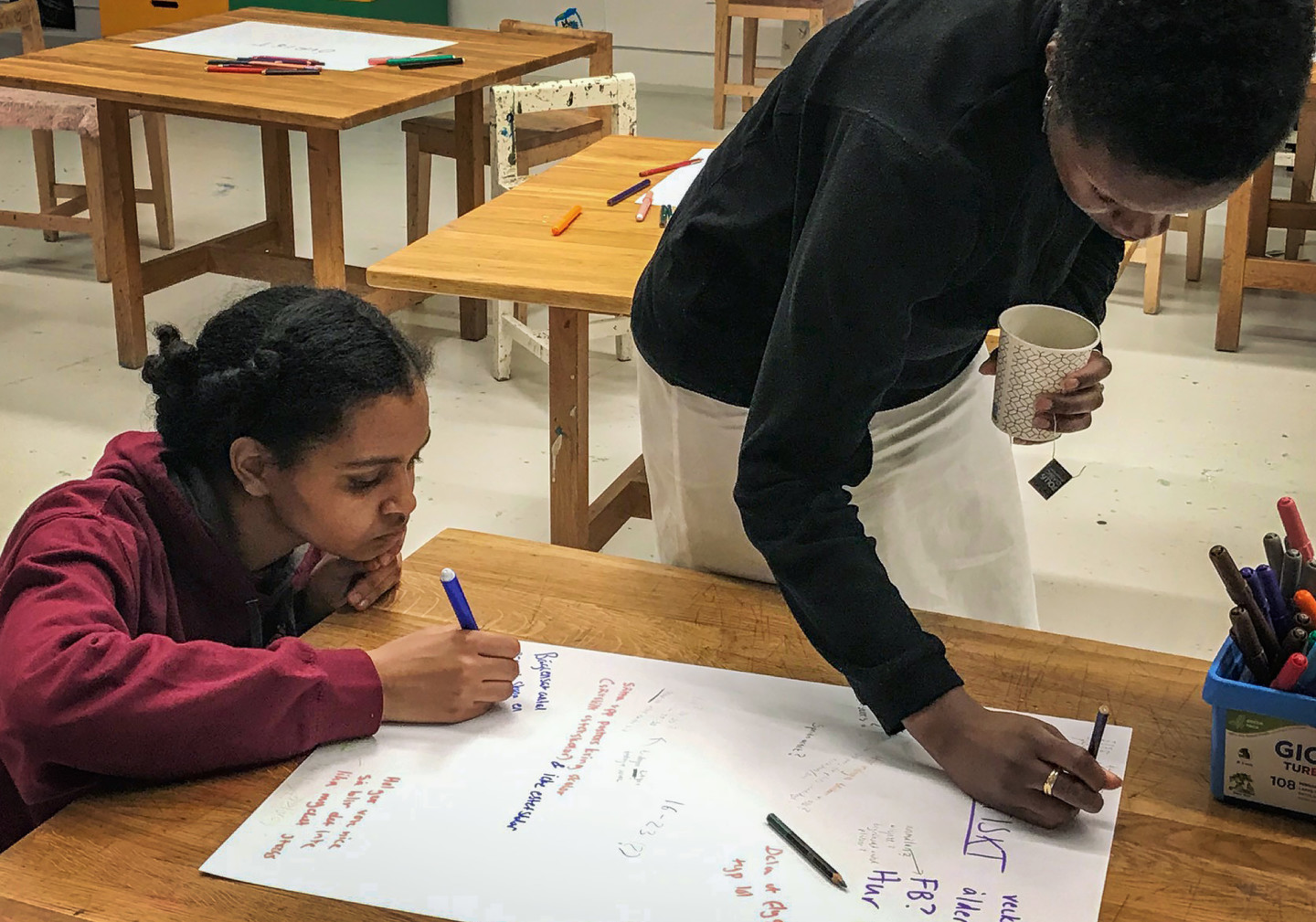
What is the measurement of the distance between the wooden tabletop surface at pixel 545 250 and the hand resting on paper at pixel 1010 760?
3.20 feet

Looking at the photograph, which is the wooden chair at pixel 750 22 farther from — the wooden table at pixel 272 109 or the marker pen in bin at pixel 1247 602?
the marker pen in bin at pixel 1247 602

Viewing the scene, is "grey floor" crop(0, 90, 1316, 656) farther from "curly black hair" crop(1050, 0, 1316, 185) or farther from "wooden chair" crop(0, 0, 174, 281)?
"curly black hair" crop(1050, 0, 1316, 185)

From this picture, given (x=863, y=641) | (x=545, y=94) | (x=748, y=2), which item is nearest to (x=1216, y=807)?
(x=863, y=641)

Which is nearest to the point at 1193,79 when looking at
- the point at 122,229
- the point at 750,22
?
the point at 122,229

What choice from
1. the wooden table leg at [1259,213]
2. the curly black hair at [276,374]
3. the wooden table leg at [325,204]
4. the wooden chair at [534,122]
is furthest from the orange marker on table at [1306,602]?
the wooden table leg at [1259,213]

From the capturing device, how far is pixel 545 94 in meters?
3.18

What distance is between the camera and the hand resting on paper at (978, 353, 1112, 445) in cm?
118

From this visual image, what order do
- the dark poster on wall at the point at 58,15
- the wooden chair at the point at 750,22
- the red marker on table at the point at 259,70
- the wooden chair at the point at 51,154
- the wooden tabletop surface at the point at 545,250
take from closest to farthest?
the wooden tabletop surface at the point at 545,250 → the red marker on table at the point at 259,70 → the wooden chair at the point at 51,154 → the wooden chair at the point at 750,22 → the dark poster on wall at the point at 58,15

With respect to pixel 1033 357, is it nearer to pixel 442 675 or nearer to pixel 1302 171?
pixel 442 675

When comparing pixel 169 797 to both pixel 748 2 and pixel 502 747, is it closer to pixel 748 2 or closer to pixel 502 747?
pixel 502 747

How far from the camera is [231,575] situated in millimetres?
1210

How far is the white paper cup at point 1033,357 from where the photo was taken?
116 cm

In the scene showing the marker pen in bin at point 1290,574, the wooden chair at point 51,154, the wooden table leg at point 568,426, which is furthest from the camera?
the wooden chair at point 51,154

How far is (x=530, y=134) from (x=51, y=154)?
173 cm
